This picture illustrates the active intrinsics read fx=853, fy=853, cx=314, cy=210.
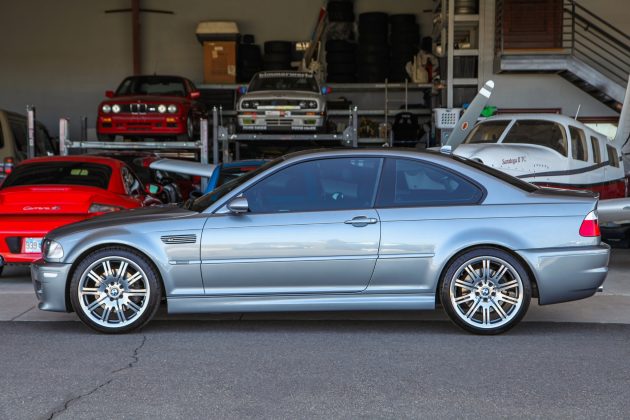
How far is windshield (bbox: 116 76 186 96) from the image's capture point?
1800 centimetres

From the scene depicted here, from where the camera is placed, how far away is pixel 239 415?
15.0 ft

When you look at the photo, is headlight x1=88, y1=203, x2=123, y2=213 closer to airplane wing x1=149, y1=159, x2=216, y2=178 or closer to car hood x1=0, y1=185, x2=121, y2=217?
car hood x1=0, y1=185, x2=121, y2=217

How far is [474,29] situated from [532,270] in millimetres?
14993

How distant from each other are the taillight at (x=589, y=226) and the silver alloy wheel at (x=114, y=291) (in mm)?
3386

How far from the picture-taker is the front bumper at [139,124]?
612 inches

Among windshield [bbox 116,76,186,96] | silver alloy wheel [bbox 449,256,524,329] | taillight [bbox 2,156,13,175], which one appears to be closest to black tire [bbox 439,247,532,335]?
silver alloy wheel [bbox 449,256,524,329]

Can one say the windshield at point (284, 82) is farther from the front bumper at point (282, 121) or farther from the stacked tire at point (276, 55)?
the stacked tire at point (276, 55)

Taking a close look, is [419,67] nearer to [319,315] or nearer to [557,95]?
[557,95]

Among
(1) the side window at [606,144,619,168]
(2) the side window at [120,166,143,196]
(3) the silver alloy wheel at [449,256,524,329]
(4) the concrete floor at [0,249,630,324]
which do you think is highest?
(1) the side window at [606,144,619,168]

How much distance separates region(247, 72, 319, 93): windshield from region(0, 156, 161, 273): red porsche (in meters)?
7.26

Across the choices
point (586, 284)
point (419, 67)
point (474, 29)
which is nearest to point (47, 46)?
point (419, 67)

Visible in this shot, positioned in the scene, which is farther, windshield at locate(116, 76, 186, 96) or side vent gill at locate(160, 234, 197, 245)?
windshield at locate(116, 76, 186, 96)

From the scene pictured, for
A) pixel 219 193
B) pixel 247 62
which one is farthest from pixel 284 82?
pixel 219 193

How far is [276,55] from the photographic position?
2428 cm
